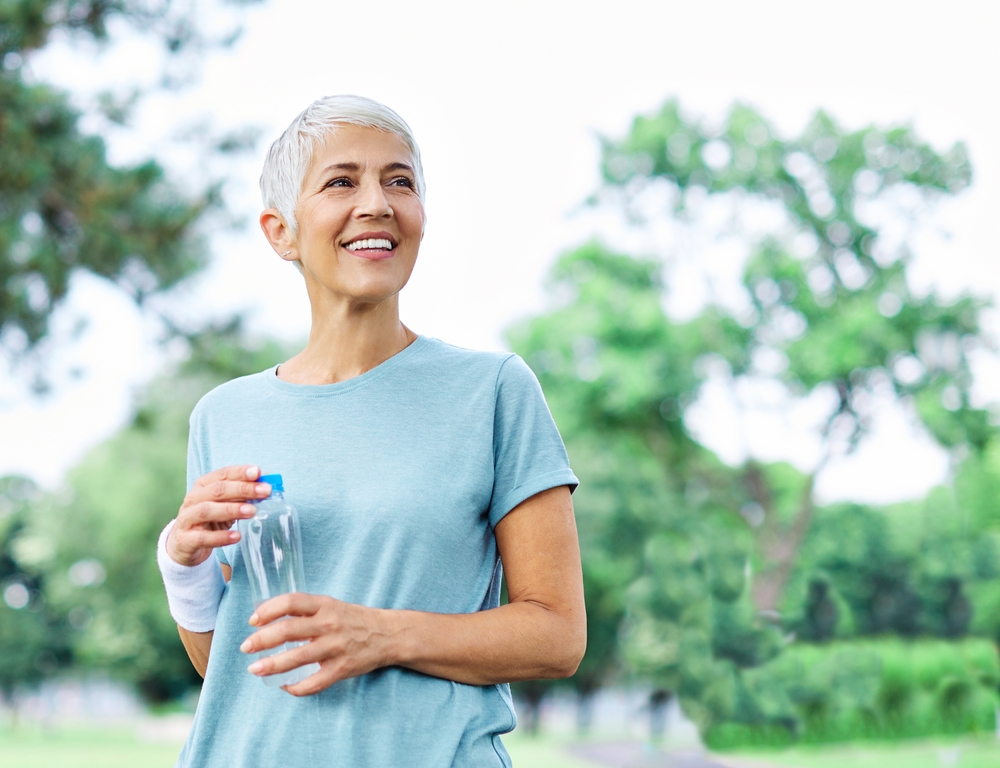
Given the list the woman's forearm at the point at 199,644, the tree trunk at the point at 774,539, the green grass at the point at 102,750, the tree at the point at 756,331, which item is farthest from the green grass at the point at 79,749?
the woman's forearm at the point at 199,644

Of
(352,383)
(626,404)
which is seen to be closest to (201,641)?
(352,383)

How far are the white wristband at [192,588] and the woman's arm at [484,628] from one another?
0.48ft

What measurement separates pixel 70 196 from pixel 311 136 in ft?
15.5

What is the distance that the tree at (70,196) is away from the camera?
4730 mm

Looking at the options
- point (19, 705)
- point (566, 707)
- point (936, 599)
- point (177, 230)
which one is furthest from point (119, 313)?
point (19, 705)

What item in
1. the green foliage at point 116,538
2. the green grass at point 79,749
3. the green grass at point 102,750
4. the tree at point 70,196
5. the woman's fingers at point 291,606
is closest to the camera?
the woman's fingers at point 291,606

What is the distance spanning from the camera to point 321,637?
0.80 m

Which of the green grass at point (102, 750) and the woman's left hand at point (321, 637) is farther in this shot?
the green grass at point (102, 750)

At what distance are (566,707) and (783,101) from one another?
10142mm

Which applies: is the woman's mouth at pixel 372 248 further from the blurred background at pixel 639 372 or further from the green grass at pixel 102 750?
the green grass at pixel 102 750

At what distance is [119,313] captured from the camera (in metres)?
5.61

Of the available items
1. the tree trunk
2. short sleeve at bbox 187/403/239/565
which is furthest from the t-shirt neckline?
the tree trunk

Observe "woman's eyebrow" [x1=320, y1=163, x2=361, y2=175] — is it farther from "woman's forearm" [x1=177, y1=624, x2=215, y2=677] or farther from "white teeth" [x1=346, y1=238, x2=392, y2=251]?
"woman's forearm" [x1=177, y1=624, x2=215, y2=677]

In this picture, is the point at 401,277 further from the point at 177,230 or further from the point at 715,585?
the point at 177,230
